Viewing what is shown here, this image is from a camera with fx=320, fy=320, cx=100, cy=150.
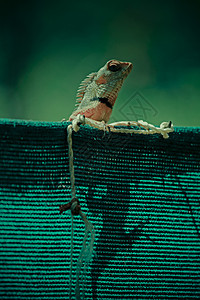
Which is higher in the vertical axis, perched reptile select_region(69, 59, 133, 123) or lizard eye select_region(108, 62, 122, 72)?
lizard eye select_region(108, 62, 122, 72)

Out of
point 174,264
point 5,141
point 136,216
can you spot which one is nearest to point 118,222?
point 136,216

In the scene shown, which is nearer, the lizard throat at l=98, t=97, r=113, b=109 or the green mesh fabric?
the green mesh fabric

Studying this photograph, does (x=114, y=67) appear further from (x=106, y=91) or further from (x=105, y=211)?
(x=105, y=211)

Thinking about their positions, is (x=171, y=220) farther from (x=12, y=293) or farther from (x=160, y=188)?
(x=12, y=293)

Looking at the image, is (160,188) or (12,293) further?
(160,188)

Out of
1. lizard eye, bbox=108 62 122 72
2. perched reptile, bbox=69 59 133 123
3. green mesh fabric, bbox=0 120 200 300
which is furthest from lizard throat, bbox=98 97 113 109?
green mesh fabric, bbox=0 120 200 300

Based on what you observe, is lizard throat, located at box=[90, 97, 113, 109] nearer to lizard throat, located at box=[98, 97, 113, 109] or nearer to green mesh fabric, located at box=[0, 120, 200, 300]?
lizard throat, located at box=[98, 97, 113, 109]

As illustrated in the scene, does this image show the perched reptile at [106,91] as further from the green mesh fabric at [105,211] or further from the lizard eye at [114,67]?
the green mesh fabric at [105,211]

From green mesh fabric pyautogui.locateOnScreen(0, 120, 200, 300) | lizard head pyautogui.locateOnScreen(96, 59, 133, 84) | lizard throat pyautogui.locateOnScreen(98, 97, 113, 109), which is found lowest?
green mesh fabric pyautogui.locateOnScreen(0, 120, 200, 300)

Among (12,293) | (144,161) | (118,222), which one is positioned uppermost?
(144,161)
